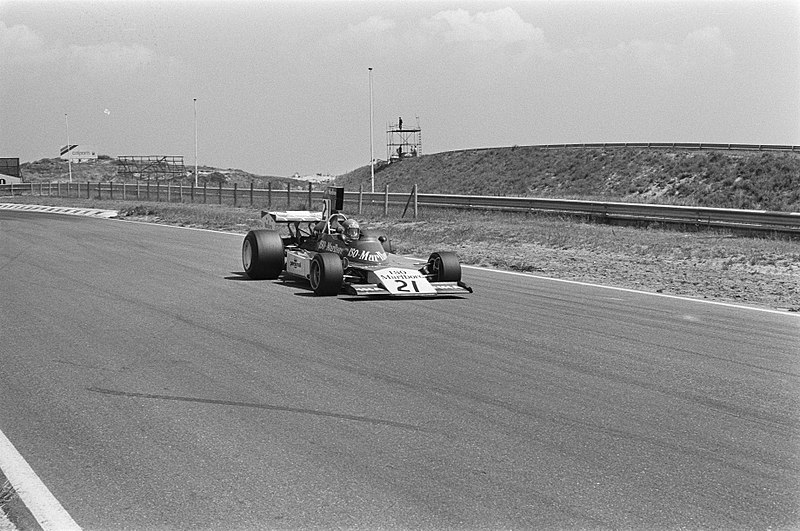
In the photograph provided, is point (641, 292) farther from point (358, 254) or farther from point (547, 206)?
point (547, 206)

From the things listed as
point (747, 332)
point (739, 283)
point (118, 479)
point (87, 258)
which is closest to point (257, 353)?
point (118, 479)

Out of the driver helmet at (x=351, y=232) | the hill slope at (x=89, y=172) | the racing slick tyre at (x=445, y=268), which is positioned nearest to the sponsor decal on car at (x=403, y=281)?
the racing slick tyre at (x=445, y=268)

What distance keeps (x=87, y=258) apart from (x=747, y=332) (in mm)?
12848

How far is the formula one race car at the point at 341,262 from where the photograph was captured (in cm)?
1235

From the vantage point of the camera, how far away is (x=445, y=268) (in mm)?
13141

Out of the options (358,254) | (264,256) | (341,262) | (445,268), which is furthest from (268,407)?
(264,256)

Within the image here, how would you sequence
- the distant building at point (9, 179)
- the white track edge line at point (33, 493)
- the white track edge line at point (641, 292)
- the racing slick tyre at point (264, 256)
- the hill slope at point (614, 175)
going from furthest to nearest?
the distant building at point (9, 179) → the hill slope at point (614, 175) → the racing slick tyre at point (264, 256) → the white track edge line at point (641, 292) → the white track edge line at point (33, 493)

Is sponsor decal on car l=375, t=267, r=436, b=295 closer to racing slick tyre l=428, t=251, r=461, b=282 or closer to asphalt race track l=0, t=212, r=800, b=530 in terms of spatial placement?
asphalt race track l=0, t=212, r=800, b=530

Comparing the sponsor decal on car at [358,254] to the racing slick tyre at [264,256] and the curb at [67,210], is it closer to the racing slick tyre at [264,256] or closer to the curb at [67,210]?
the racing slick tyre at [264,256]

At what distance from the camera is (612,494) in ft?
16.2

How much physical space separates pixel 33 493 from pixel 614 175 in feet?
208

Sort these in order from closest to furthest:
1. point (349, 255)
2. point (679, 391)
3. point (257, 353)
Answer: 1. point (679, 391)
2. point (257, 353)
3. point (349, 255)

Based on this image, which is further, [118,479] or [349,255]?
[349,255]

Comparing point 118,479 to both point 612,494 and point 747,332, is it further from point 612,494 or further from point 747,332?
point 747,332
